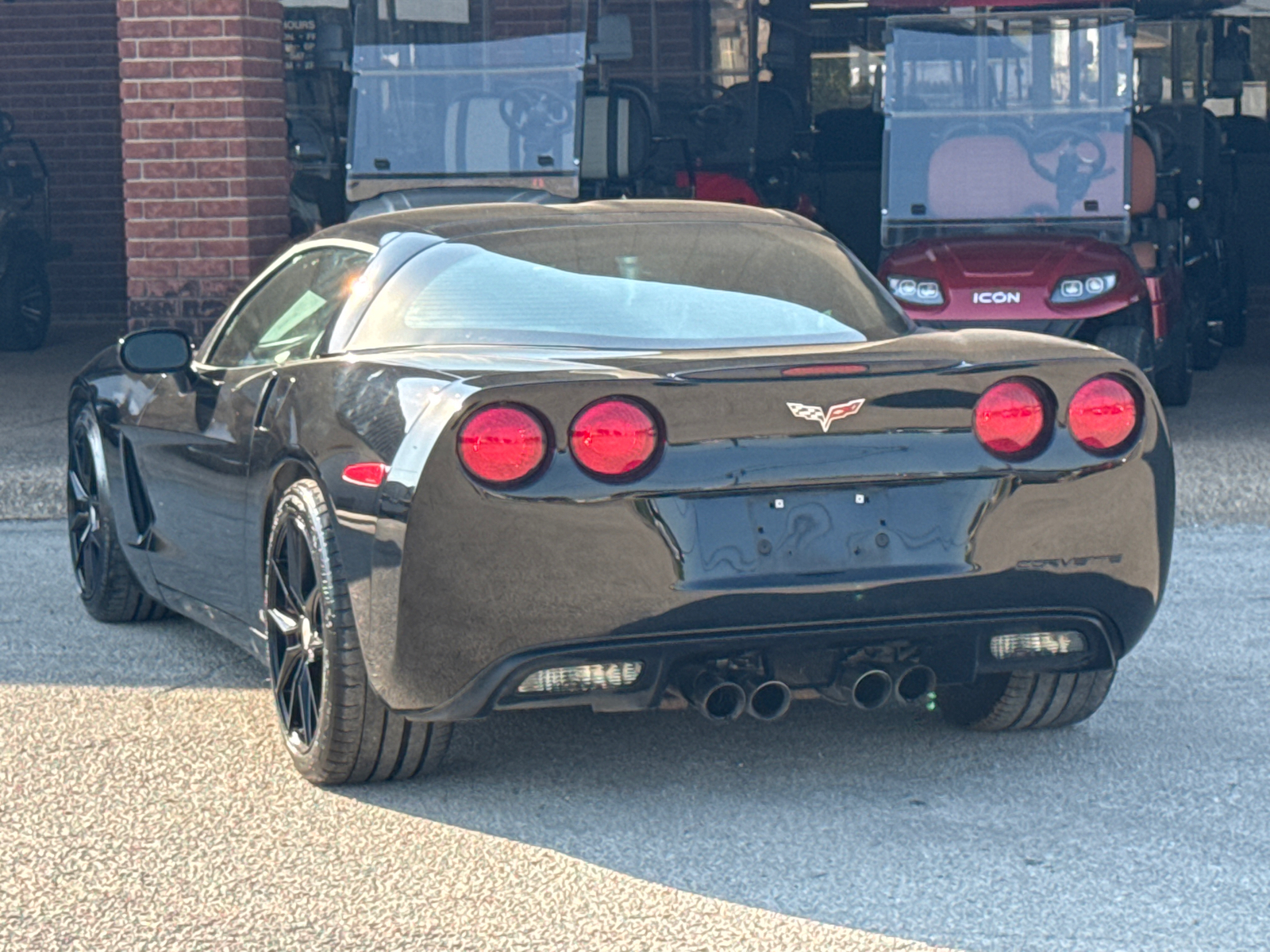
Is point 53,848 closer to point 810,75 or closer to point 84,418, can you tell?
point 84,418

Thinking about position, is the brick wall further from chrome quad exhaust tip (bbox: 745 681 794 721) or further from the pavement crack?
chrome quad exhaust tip (bbox: 745 681 794 721)

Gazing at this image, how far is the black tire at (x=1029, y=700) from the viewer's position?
477 cm

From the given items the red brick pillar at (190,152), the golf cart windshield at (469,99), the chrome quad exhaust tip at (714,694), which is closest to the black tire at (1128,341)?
the golf cart windshield at (469,99)

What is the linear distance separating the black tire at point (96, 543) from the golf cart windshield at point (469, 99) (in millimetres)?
4689

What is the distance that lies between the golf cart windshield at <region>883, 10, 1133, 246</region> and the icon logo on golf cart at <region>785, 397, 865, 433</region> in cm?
731

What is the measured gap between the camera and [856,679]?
14.0ft

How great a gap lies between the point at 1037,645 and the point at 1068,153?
7260mm

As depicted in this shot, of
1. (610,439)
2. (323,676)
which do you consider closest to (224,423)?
(323,676)

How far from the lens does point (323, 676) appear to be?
14.3 feet

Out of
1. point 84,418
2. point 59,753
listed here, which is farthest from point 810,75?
point 59,753

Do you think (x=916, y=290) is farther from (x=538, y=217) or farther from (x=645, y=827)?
(x=645, y=827)

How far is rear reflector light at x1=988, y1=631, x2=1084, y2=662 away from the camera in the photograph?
14.2 ft

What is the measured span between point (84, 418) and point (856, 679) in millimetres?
2967

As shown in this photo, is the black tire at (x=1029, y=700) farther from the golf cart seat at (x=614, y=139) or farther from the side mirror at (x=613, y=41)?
the golf cart seat at (x=614, y=139)
